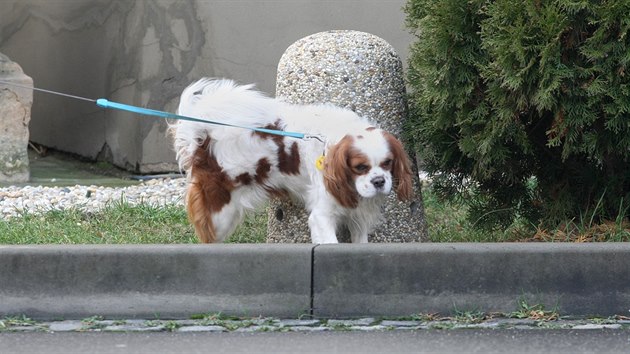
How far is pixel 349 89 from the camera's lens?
22.5 feet

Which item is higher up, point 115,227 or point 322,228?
point 322,228

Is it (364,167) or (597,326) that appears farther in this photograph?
(364,167)

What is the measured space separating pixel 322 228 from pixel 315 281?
0.65 metres

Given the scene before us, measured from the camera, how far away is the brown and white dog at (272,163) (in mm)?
6227

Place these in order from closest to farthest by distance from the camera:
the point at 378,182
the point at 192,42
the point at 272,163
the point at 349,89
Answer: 1. the point at 378,182
2. the point at 272,163
3. the point at 349,89
4. the point at 192,42

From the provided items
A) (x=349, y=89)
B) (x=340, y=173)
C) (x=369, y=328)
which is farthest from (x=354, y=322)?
(x=349, y=89)

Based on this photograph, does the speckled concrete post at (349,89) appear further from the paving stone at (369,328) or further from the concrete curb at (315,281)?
the paving stone at (369,328)

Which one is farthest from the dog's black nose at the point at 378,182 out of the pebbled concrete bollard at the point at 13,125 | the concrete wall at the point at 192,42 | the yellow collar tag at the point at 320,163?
the pebbled concrete bollard at the point at 13,125

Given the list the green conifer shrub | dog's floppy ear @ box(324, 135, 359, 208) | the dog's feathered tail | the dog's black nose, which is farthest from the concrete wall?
the dog's black nose

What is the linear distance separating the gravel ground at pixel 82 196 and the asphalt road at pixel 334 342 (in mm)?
3229

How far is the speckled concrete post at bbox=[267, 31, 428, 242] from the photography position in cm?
685

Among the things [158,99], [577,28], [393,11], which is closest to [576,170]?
[577,28]

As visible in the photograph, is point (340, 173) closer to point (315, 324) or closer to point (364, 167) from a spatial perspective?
point (364, 167)

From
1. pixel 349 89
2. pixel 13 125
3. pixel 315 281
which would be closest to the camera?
pixel 315 281
